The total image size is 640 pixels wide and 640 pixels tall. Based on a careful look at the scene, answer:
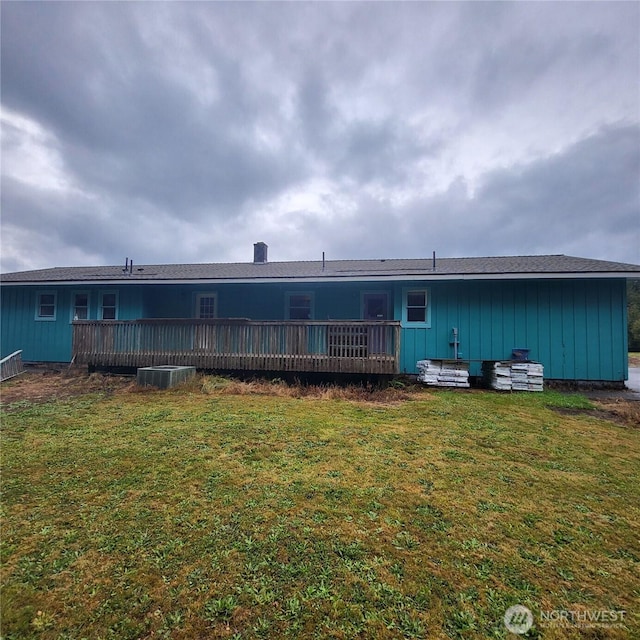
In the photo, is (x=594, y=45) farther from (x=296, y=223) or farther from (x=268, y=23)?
(x=296, y=223)

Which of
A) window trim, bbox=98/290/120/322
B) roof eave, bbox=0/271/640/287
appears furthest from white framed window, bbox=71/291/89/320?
roof eave, bbox=0/271/640/287

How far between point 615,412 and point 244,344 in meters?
8.01

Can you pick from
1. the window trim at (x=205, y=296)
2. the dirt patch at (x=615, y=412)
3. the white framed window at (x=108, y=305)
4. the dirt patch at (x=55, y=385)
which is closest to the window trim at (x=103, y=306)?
the white framed window at (x=108, y=305)

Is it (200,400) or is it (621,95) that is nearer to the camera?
(200,400)

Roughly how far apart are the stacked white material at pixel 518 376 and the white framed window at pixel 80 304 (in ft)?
43.0

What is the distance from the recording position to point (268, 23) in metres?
9.50

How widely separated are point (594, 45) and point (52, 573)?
17.4m

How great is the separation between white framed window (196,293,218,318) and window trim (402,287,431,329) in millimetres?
6607

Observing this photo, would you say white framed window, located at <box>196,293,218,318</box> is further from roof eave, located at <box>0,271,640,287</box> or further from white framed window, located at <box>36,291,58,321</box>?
white framed window, located at <box>36,291,58,321</box>

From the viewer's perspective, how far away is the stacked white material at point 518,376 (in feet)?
25.3

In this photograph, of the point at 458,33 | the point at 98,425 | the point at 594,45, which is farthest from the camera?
the point at 594,45

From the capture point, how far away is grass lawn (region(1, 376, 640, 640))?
1.58 metres

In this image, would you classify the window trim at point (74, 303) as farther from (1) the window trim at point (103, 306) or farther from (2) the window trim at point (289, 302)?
(2) the window trim at point (289, 302)

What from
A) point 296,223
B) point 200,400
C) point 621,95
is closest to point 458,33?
point 621,95
